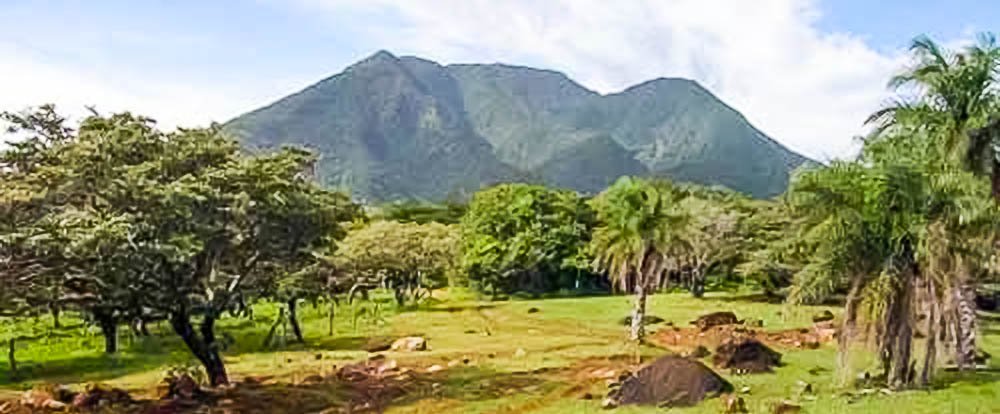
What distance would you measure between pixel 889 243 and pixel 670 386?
7.17 metres

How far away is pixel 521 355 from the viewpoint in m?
49.4

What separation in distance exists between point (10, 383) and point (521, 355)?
21.6 m

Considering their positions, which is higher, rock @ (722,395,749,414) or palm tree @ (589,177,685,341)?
palm tree @ (589,177,685,341)

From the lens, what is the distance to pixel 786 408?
86.8 ft

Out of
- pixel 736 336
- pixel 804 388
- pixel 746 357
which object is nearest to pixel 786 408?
pixel 804 388

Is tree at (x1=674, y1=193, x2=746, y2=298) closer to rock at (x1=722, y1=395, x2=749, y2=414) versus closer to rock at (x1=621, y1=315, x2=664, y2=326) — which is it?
rock at (x1=621, y1=315, x2=664, y2=326)

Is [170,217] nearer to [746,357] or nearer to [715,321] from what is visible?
[746,357]

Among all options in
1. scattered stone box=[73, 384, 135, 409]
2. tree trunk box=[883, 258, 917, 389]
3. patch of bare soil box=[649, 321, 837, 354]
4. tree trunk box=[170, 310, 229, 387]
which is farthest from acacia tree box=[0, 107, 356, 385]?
tree trunk box=[883, 258, 917, 389]

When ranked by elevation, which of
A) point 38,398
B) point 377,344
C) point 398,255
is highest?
point 398,255

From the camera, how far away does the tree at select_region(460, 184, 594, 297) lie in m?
97.8

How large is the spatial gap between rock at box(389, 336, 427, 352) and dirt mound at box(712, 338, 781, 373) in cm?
1882

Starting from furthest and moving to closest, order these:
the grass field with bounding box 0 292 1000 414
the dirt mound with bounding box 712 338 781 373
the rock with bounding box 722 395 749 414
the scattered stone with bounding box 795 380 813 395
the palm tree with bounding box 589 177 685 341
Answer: the palm tree with bounding box 589 177 685 341 < the dirt mound with bounding box 712 338 781 373 < the grass field with bounding box 0 292 1000 414 < the scattered stone with bounding box 795 380 813 395 < the rock with bounding box 722 395 749 414

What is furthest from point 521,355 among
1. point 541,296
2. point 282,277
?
point 541,296

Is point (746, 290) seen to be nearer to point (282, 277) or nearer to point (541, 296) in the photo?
point (541, 296)
